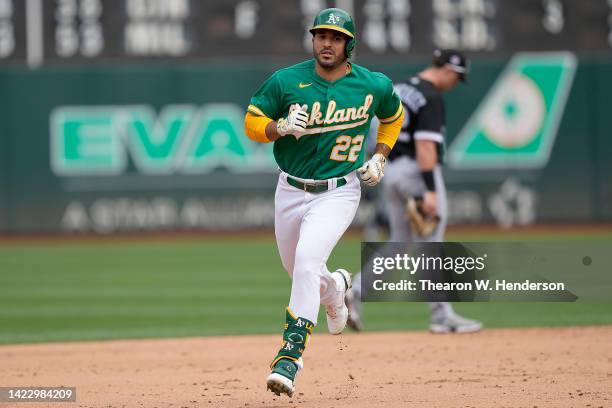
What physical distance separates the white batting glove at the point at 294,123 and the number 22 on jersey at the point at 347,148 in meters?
0.27

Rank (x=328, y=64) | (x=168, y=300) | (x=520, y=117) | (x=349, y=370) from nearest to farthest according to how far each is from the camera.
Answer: (x=328, y=64) < (x=349, y=370) < (x=168, y=300) < (x=520, y=117)

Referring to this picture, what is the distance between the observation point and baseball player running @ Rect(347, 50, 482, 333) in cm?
662

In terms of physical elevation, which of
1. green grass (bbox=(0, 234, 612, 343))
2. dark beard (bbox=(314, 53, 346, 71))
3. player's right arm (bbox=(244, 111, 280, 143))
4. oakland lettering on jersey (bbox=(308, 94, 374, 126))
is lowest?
green grass (bbox=(0, 234, 612, 343))

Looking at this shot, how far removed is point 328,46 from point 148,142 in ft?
37.3

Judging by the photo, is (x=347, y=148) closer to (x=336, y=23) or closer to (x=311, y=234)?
(x=311, y=234)

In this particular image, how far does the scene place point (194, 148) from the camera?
15695 millimetres

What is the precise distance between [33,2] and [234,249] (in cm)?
467

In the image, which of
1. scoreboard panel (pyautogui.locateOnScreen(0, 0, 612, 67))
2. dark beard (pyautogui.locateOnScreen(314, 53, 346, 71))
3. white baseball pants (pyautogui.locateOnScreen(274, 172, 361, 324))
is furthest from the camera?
scoreboard panel (pyautogui.locateOnScreen(0, 0, 612, 67))

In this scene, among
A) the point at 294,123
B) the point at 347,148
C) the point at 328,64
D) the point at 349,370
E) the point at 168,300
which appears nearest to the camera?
the point at 294,123

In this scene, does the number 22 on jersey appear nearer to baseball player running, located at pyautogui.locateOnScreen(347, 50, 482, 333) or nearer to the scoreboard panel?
baseball player running, located at pyautogui.locateOnScreen(347, 50, 482, 333)

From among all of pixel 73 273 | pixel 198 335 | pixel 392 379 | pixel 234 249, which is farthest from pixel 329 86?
pixel 234 249

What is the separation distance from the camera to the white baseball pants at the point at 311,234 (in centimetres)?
453

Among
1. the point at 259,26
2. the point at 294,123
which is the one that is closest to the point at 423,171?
the point at 294,123

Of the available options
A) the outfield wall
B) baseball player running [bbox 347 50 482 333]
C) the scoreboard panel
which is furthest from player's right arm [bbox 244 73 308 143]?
the outfield wall
